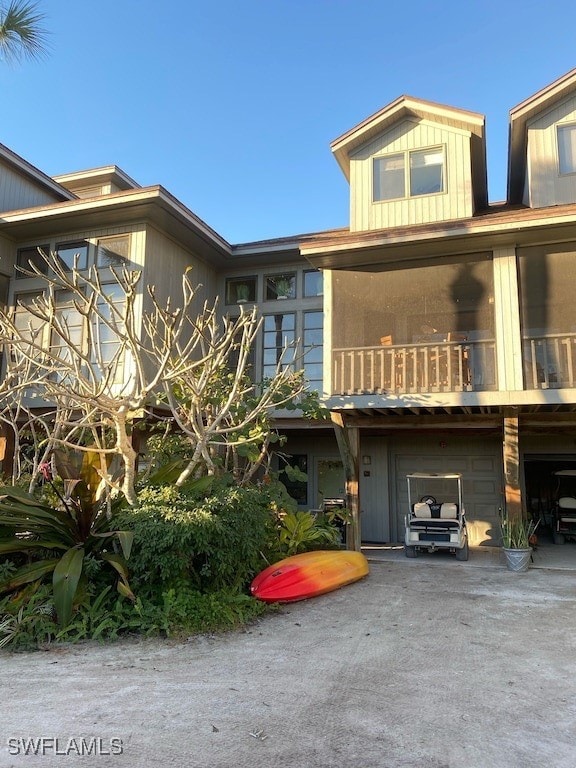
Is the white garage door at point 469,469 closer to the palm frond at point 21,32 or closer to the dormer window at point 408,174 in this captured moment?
the dormer window at point 408,174

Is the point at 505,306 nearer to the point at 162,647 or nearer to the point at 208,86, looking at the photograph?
the point at 162,647

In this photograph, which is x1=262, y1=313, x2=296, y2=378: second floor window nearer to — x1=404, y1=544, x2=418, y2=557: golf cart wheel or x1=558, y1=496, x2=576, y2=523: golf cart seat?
x1=404, y1=544, x2=418, y2=557: golf cart wheel

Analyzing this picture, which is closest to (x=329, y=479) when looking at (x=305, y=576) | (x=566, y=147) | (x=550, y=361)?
(x=550, y=361)

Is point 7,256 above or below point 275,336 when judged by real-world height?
above

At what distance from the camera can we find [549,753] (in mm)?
2869

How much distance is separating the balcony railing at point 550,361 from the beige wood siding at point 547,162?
2.85 metres

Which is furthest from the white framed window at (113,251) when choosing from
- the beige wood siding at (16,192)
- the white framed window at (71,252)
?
the beige wood siding at (16,192)

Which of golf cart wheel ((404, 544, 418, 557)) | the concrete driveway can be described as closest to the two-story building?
golf cart wheel ((404, 544, 418, 557))

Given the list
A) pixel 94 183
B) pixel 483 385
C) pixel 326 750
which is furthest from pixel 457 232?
pixel 94 183

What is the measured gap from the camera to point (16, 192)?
12305 mm

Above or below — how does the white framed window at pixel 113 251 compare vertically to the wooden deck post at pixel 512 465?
above

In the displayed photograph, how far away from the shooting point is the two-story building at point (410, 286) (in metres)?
8.72

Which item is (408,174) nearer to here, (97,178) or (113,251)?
(113,251)

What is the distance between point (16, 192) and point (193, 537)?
34.9 ft
